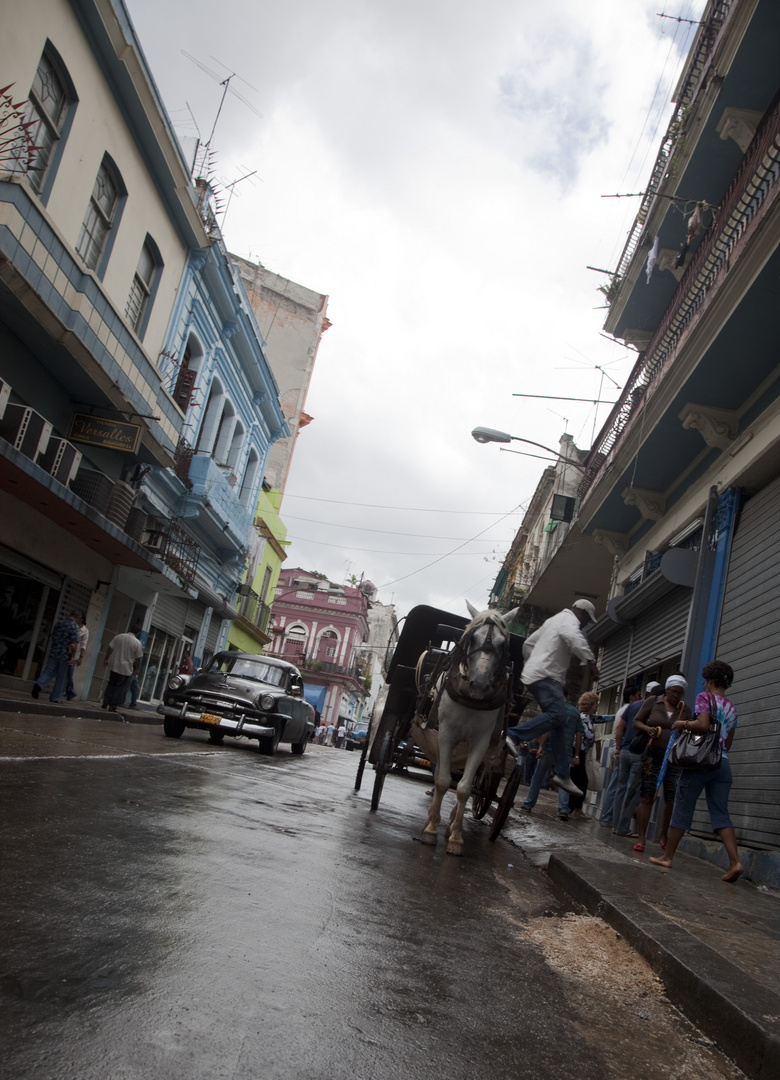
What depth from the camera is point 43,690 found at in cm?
1703

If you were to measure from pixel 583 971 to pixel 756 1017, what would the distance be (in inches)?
34.1

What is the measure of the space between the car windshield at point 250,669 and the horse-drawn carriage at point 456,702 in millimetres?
6872

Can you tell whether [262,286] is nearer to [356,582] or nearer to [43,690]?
[43,690]

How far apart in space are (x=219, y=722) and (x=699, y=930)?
10.00 meters

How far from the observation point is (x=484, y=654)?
21.0 ft

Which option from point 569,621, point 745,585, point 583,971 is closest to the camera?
point 583,971

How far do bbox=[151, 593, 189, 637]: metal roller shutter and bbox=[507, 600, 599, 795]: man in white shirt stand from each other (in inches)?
707

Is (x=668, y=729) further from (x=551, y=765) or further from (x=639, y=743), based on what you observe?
(x=551, y=765)

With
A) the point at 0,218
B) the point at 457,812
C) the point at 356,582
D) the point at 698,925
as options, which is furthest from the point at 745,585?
the point at 356,582

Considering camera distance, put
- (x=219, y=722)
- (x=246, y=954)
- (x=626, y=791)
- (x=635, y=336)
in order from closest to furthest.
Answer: (x=246, y=954), (x=626, y=791), (x=219, y=722), (x=635, y=336)

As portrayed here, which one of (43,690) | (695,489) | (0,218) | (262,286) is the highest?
(262,286)

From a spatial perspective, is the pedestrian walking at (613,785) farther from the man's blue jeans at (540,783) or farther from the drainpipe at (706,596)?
the drainpipe at (706,596)

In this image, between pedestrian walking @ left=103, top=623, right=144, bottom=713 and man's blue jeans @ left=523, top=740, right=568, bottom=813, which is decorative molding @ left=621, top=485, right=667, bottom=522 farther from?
pedestrian walking @ left=103, top=623, right=144, bottom=713

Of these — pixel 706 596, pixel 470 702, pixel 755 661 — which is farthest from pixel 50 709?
pixel 755 661
